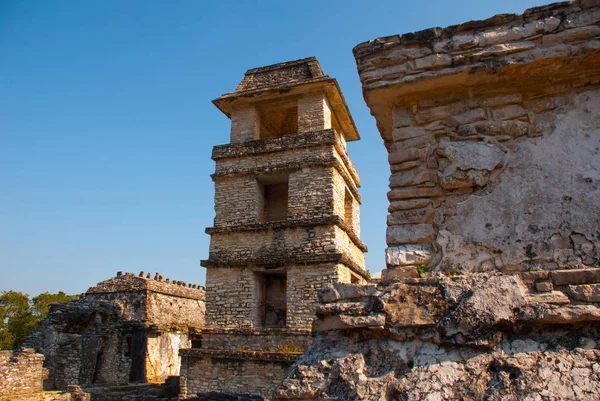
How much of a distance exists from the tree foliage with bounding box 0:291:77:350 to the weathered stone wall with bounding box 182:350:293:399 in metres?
20.5

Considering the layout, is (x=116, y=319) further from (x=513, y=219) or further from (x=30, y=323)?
(x=513, y=219)

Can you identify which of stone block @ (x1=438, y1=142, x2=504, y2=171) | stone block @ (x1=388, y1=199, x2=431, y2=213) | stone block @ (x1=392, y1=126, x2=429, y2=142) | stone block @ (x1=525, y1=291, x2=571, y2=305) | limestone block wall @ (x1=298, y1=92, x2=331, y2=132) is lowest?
stone block @ (x1=525, y1=291, x2=571, y2=305)

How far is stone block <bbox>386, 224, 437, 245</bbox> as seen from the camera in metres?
2.99

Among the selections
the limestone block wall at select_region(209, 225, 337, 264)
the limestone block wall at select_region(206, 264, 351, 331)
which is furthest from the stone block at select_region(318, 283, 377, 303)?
the limestone block wall at select_region(209, 225, 337, 264)

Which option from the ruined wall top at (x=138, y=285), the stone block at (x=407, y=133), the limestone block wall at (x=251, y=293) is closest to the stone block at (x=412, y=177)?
the stone block at (x=407, y=133)

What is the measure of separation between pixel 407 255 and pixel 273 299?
9738 mm

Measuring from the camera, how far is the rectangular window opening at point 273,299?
11.9 meters

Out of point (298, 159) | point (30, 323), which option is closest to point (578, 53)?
point (298, 159)

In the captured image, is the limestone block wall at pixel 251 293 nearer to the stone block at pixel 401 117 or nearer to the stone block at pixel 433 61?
the stone block at pixel 401 117

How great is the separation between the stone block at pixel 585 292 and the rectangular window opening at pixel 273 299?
985 cm

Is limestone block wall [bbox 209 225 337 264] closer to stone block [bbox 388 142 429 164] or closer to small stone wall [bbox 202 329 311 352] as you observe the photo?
small stone wall [bbox 202 329 311 352]

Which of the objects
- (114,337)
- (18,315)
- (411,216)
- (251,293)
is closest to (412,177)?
(411,216)

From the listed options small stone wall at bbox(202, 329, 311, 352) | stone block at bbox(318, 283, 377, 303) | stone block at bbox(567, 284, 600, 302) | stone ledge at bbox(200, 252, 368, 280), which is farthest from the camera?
stone ledge at bbox(200, 252, 368, 280)

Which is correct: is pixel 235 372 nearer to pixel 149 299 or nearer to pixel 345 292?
pixel 149 299
